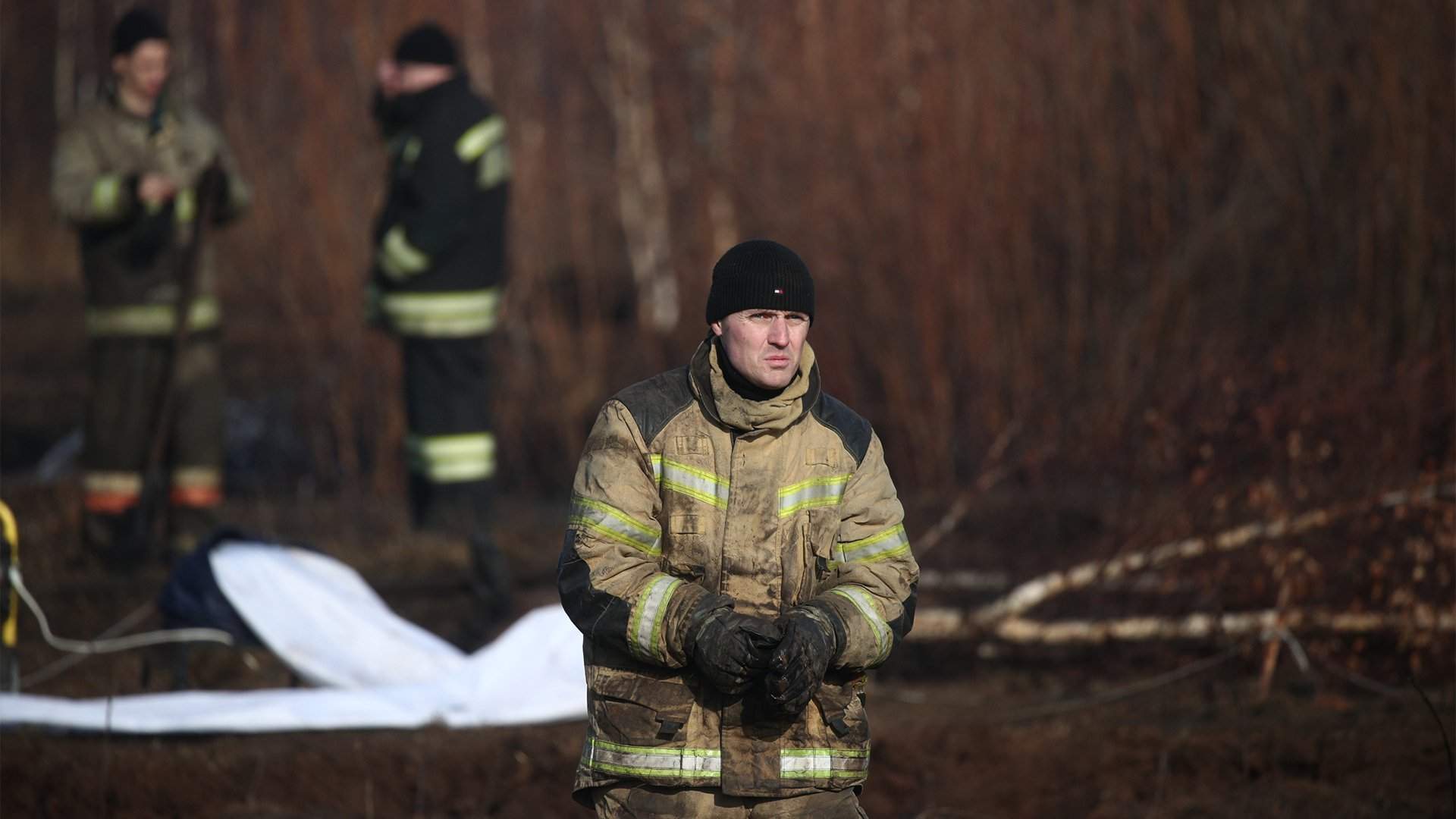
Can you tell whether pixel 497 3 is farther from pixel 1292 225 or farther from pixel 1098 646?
pixel 1098 646

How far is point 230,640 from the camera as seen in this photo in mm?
5305

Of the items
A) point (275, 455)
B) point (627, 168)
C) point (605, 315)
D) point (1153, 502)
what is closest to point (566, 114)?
point (627, 168)

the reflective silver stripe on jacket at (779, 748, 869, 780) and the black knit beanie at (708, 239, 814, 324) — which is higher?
the black knit beanie at (708, 239, 814, 324)

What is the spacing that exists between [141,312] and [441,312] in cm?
122

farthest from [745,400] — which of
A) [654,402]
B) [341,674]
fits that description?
[341,674]

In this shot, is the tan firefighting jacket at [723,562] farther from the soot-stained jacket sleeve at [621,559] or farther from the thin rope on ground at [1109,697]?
the thin rope on ground at [1109,697]

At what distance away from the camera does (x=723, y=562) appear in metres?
2.93

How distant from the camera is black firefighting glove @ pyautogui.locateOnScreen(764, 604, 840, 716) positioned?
2711 mm

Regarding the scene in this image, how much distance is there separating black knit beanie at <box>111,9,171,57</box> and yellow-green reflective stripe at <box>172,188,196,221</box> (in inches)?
23.7

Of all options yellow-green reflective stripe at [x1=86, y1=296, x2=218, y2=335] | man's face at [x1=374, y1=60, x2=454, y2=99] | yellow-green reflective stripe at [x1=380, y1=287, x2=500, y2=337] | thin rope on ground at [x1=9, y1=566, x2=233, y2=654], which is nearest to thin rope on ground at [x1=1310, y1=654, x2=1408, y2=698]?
yellow-green reflective stripe at [x1=380, y1=287, x2=500, y2=337]

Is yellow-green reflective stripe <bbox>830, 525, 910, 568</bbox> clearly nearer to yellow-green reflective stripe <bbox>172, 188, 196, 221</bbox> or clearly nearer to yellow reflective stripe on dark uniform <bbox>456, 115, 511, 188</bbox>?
yellow reflective stripe on dark uniform <bbox>456, 115, 511, 188</bbox>

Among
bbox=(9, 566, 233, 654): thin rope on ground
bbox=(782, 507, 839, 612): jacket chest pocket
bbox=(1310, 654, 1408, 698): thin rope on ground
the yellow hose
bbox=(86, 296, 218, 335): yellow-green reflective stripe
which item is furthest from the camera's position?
bbox=(86, 296, 218, 335): yellow-green reflective stripe

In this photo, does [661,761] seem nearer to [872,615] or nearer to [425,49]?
[872,615]

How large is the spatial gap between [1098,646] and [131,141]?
4.27m
